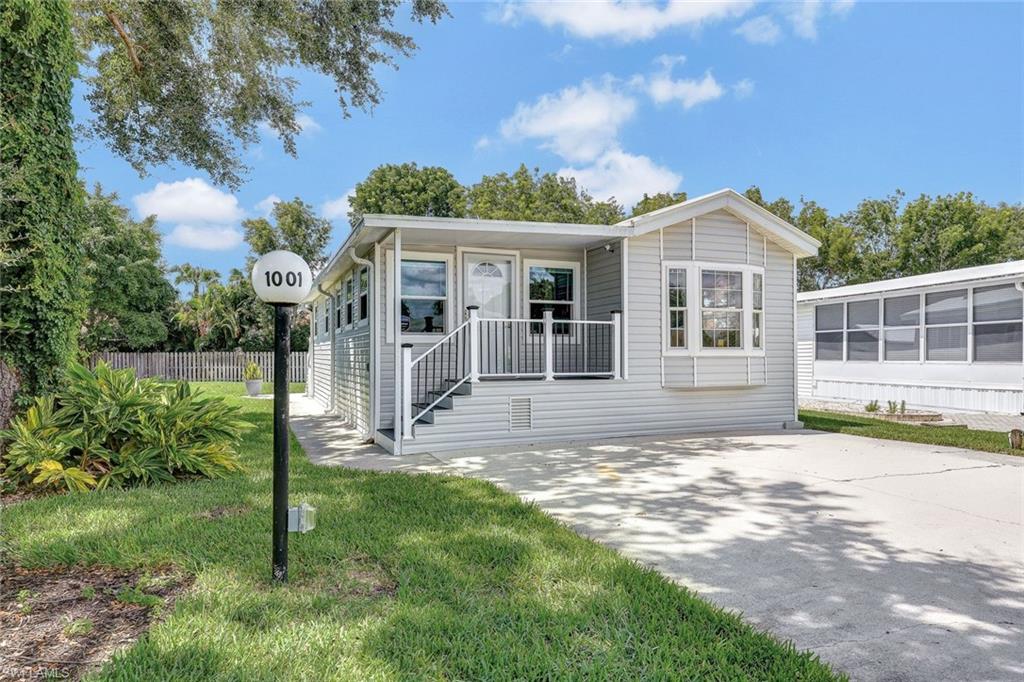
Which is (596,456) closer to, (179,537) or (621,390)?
(621,390)

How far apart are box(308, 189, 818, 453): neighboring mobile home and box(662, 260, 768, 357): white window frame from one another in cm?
2

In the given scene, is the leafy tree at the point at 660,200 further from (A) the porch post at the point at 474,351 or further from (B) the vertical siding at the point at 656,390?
(A) the porch post at the point at 474,351

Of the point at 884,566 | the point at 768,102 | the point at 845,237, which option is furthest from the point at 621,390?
the point at 845,237

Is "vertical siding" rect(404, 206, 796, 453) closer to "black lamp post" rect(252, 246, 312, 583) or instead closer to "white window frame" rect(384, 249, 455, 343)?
"white window frame" rect(384, 249, 455, 343)

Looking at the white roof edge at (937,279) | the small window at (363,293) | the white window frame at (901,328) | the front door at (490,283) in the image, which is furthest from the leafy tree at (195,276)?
Result: the white window frame at (901,328)

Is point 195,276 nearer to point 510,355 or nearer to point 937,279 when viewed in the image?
point 510,355

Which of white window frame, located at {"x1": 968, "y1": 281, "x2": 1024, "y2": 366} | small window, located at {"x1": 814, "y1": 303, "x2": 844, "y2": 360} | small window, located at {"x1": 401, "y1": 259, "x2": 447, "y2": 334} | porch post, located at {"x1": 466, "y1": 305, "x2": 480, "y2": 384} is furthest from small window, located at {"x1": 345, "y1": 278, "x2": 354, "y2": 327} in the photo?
white window frame, located at {"x1": 968, "y1": 281, "x2": 1024, "y2": 366}

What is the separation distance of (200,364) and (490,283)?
704 inches

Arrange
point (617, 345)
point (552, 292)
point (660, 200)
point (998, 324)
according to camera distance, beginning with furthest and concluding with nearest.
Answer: point (660, 200), point (998, 324), point (552, 292), point (617, 345)

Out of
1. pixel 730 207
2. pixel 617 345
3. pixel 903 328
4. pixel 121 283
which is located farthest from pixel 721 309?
pixel 121 283

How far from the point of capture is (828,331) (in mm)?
15133

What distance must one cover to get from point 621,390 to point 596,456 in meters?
1.82

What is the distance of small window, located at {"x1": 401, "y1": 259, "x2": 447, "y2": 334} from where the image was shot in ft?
27.9

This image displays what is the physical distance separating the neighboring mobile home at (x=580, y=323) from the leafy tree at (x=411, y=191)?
1767 cm
